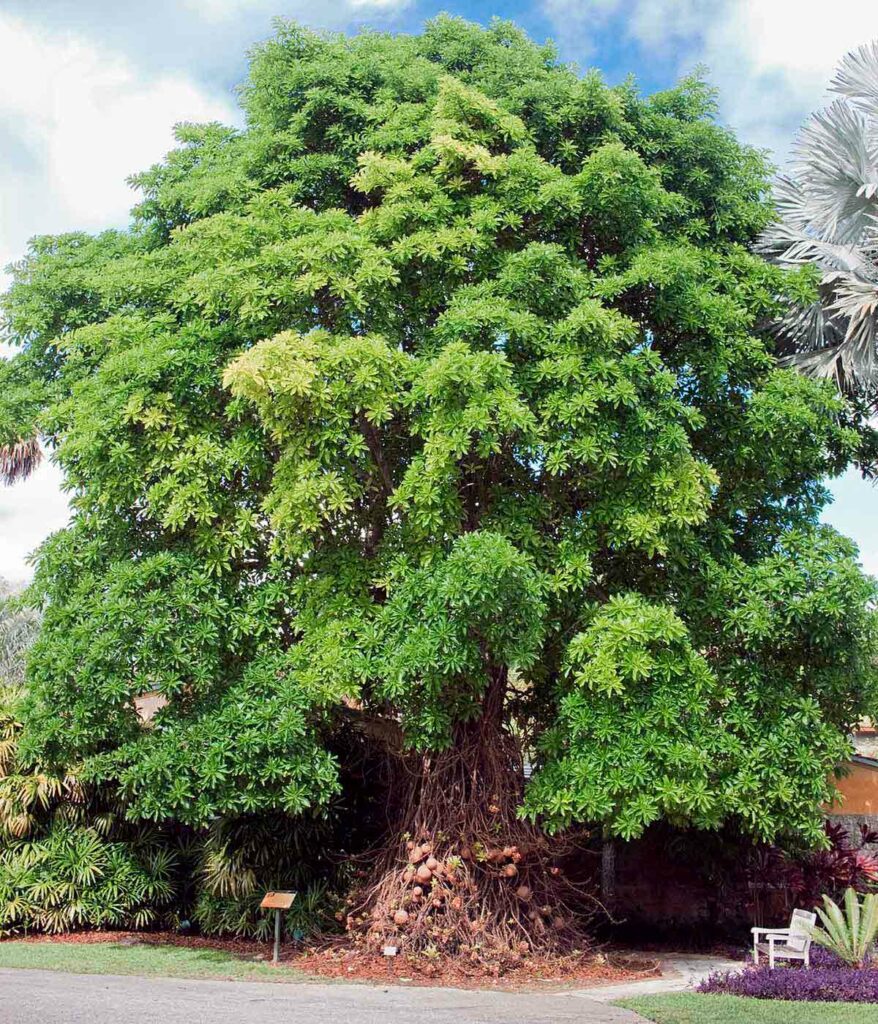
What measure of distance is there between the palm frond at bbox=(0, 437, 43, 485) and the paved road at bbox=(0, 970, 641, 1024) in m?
8.13

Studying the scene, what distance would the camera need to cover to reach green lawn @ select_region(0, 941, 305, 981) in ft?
34.6

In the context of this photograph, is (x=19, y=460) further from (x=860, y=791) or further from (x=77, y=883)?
(x=860, y=791)

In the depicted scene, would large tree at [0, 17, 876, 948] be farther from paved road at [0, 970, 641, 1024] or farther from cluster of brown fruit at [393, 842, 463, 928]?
paved road at [0, 970, 641, 1024]

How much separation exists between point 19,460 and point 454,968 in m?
→ 9.95

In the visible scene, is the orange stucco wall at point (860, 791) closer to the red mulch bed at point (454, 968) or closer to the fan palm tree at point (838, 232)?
the red mulch bed at point (454, 968)

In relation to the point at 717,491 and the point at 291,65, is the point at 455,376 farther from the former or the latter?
the point at 291,65

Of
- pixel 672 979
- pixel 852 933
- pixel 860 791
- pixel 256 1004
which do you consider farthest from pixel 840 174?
pixel 256 1004

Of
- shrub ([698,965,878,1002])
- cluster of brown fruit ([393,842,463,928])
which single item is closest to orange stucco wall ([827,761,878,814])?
shrub ([698,965,878,1002])

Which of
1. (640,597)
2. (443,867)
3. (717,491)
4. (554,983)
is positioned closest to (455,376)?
(640,597)

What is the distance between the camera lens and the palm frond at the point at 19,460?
1580cm

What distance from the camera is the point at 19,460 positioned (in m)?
16.0

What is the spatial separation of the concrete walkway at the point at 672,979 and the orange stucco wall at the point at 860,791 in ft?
11.8

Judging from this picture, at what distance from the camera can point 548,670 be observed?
11.5 m

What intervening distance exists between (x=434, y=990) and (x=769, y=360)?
762cm
